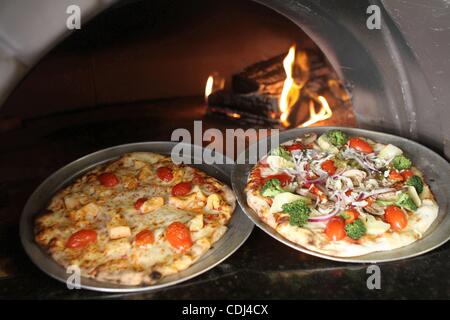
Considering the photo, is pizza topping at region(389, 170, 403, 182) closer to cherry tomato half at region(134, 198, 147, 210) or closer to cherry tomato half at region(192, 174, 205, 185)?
cherry tomato half at region(192, 174, 205, 185)

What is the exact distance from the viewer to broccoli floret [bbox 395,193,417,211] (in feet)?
10.6

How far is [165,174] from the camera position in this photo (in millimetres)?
3770

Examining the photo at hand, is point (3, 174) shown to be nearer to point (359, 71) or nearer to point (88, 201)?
point (88, 201)

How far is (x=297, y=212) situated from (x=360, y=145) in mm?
1132

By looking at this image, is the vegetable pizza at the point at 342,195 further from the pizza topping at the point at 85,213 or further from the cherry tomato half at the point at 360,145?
the pizza topping at the point at 85,213

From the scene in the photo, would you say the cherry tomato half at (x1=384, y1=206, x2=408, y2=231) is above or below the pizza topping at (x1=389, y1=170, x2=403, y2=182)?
below

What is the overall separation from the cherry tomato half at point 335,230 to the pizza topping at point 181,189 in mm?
1116

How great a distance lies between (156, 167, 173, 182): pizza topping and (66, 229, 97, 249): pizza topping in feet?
2.57

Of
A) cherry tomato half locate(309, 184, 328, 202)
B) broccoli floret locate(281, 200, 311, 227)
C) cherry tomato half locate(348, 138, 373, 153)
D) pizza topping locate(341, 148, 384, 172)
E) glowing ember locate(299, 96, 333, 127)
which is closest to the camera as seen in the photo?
broccoli floret locate(281, 200, 311, 227)

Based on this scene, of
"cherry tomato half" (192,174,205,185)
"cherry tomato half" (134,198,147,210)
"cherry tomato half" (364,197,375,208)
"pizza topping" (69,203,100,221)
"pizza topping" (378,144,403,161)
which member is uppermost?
"pizza topping" (378,144,403,161)

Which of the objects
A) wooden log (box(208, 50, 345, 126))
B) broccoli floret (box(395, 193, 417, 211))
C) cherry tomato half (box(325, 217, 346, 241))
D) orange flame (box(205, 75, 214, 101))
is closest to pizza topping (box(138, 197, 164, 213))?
cherry tomato half (box(325, 217, 346, 241))

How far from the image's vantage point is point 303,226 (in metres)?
3.12

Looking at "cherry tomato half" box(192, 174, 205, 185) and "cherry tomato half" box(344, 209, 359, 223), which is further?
"cherry tomato half" box(192, 174, 205, 185)

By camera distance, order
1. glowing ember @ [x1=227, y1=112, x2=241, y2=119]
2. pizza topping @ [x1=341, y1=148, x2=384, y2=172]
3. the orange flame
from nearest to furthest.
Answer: pizza topping @ [x1=341, y1=148, x2=384, y2=172]
glowing ember @ [x1=227, y1=112, x2=241, y2=119]
the orange flame
